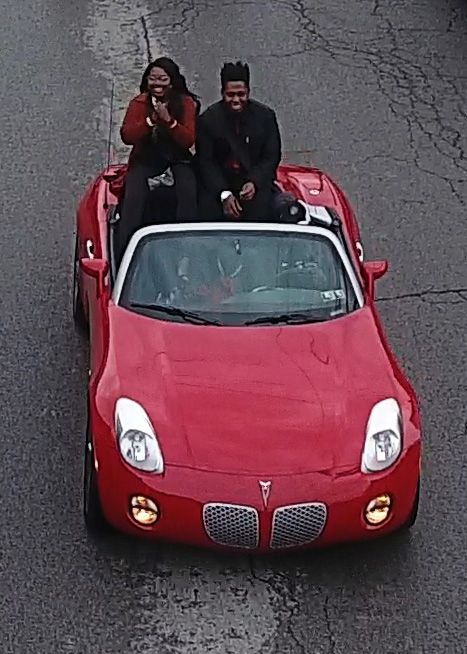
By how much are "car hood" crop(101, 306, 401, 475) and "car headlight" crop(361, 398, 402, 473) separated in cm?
4

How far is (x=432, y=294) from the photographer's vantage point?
910 cm

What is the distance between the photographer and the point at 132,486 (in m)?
5.90

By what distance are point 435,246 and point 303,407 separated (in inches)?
155

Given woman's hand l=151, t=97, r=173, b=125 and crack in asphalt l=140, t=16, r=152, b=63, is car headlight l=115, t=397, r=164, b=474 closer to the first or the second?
woman's hand l=151, t=97, r=173, b=125

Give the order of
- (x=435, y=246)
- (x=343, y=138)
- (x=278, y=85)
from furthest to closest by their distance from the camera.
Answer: (x=278, y=85), (x=343, y=138), (x=435, y=246)

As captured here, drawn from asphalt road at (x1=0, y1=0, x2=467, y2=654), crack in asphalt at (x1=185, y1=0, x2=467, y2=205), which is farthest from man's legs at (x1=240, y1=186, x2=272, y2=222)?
crack in asphalt at (x1=185, y1=0, x2=467, y2=205)

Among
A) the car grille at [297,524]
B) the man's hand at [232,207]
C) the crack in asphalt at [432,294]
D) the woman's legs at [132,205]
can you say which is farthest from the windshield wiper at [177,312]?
the crack in asphalt at [432,294]

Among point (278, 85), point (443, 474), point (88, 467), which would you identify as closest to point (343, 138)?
point (278, 85)

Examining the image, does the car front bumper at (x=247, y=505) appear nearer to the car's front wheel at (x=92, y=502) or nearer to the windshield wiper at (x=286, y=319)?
the car's front wheel at (x=92, y=502)

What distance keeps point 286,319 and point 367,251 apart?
119 inches

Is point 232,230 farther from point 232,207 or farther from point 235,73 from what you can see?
point 235,73

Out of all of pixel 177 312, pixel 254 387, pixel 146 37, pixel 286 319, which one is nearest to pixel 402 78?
pixel 146 37

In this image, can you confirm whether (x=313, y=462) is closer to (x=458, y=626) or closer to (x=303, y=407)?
(x=303, y=407)

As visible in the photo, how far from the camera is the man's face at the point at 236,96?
793 cm
